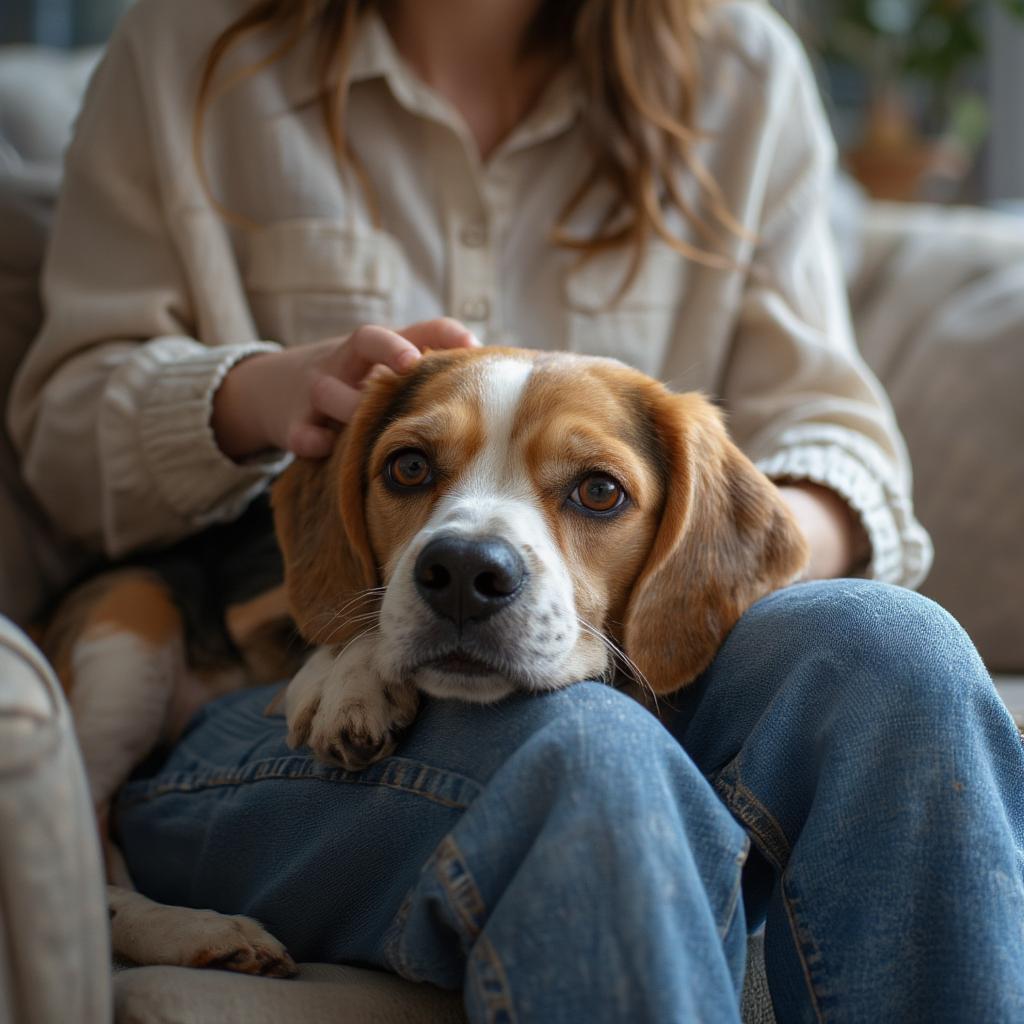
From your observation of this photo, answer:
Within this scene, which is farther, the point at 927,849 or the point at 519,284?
the point at 519,284

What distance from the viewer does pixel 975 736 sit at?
115 cm

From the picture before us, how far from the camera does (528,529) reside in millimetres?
1379

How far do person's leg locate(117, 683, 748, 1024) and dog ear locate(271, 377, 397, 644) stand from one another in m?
0.22

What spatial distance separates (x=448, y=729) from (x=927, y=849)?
0.50m

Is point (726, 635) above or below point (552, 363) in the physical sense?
below

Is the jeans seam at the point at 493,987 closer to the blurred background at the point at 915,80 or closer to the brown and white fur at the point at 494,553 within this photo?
the brown and white fur at the point at 494,553

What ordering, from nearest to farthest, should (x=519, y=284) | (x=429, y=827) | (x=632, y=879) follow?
(x=632, y=879), (x=429, y=827), (x=519, y=284)

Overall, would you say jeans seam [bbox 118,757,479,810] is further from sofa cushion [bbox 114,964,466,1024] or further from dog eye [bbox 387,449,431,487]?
dog eye [bbox 387,449,431,487]

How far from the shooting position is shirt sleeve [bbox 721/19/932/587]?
1.79 m

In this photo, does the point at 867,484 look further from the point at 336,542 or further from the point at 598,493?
the point at 336,542

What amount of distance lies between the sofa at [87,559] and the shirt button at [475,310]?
825 millimetres

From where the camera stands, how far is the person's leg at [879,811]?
42.0 inches

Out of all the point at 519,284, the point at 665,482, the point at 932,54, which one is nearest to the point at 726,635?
the point at 665,482

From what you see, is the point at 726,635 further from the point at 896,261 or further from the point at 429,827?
the point at 896,261
